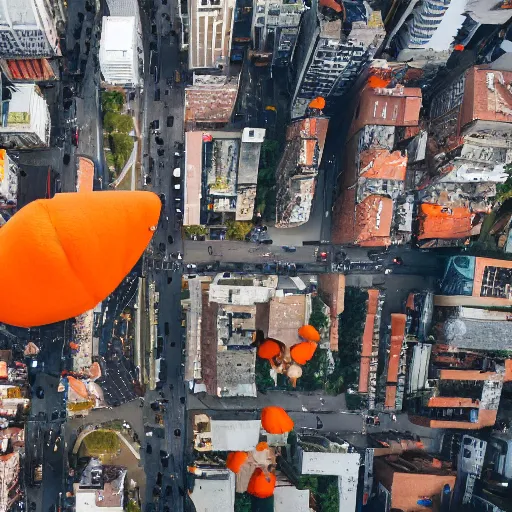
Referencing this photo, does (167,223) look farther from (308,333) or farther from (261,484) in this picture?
(261,484)

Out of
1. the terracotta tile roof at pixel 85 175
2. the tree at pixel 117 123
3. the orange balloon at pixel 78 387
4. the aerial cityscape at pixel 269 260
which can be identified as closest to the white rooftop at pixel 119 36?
the aerial cityscape at pixel 269 260

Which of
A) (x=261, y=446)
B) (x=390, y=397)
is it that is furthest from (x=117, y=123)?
(x=390, y=397)

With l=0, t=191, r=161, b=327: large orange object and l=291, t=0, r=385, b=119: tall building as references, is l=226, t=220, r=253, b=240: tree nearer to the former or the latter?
l=0, t=191, r=161, b=327: large orange object

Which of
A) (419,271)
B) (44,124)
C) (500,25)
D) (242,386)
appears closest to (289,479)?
(242,386)

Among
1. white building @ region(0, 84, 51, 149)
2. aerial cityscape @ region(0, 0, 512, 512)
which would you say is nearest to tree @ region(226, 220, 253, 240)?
aerial cityscape @ region(0, 0, 512, 512)

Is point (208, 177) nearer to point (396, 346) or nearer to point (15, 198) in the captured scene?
point (15, 198)

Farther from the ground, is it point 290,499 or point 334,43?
point 334,43

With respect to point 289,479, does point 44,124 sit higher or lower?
higher
